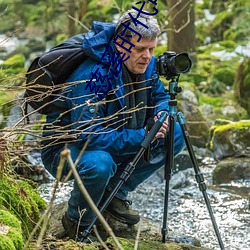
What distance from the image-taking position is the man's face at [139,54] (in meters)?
3.35

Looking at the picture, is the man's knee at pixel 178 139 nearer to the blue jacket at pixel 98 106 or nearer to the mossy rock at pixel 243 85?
the blue jacket at pixel 98 106

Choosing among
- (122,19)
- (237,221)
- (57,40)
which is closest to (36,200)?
(122,19)

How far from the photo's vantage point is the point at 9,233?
245 cm

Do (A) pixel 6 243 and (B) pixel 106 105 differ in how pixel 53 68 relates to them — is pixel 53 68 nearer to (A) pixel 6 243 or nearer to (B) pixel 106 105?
(B) pixel 106 105

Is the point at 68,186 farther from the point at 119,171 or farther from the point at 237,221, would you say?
the point at 119,171

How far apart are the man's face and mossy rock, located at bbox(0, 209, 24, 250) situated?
1159 millimetres

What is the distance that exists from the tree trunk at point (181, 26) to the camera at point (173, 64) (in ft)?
22.0

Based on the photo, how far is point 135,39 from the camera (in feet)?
11.0

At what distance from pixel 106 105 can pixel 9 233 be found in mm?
1156

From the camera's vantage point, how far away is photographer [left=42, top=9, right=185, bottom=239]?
3.26 meters

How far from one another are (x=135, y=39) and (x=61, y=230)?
1.25 metres

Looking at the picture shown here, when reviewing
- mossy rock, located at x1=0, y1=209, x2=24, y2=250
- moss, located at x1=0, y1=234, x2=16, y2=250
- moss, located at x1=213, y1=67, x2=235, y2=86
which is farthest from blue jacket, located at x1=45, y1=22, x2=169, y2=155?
moss, located at x1=213, y1=67, x2=235, y2=86

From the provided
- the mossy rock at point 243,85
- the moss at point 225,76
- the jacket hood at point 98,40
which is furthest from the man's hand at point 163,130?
the moss at point 225,76

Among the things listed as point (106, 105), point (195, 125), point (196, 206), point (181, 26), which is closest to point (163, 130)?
point (106, 105)
